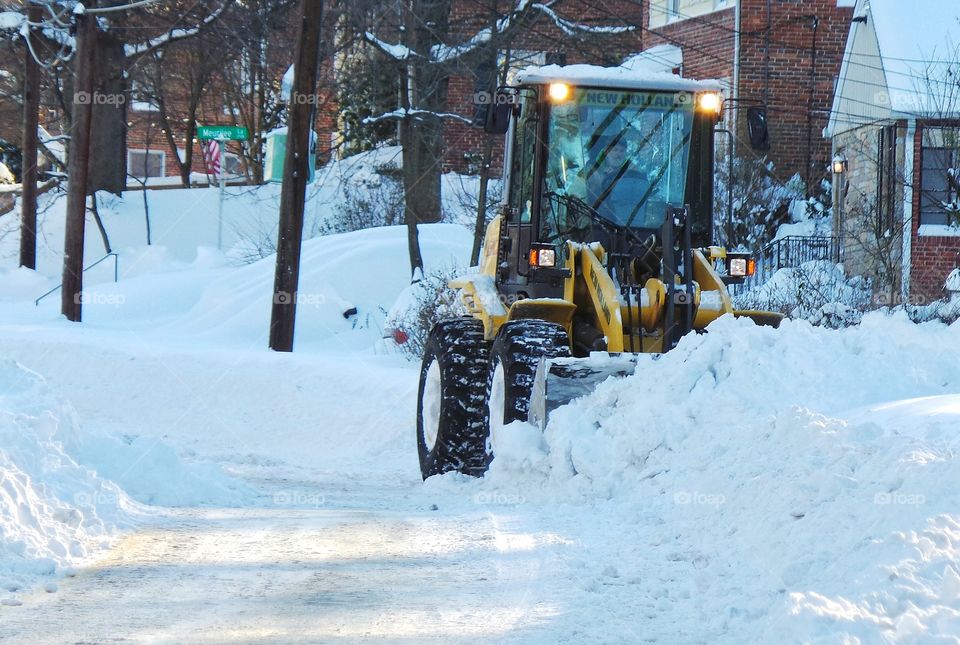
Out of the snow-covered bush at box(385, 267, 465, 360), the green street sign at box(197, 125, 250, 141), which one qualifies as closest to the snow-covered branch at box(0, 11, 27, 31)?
the green street sign at box(197, 125, 250, 141)

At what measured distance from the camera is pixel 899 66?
2422 centimetres

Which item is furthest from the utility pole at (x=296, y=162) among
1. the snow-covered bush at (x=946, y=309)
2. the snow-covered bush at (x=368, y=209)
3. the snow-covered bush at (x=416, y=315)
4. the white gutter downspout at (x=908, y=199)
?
the snow-covered bush at (x=368, y=209)

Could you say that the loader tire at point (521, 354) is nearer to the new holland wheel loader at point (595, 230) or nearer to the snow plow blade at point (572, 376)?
the new holland wheel loader at point (595, 230)

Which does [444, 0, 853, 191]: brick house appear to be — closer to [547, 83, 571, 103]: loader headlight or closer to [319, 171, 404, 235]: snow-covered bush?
[319, 171, 404, 235]: snow-covered bush

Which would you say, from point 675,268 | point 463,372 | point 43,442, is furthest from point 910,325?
point 43,442

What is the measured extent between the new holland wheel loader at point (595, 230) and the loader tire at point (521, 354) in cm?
3

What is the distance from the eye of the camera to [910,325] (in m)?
9.36

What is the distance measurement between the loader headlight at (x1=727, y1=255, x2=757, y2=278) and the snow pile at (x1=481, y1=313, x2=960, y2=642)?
3.73 ft

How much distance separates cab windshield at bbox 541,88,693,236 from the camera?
33.7 feet

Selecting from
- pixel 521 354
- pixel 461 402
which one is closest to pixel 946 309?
pixel 461 402

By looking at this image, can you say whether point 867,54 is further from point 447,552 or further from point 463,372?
point 447,552

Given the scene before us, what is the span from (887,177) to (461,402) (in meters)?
16.0

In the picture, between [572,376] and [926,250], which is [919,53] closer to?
[926,250]

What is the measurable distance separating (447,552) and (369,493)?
11.4 feet
